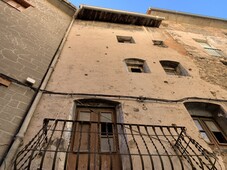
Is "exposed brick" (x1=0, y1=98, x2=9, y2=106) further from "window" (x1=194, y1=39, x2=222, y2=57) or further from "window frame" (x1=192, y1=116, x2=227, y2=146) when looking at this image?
"window" (x1=194, y1=39, x2=222, y2=57)

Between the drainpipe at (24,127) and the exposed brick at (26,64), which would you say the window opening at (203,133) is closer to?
the drainpipe at (24,127)

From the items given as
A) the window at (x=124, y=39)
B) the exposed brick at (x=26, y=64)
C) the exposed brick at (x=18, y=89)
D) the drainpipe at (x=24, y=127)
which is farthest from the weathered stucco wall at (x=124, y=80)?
the exposed brick at (x=26, y=64)

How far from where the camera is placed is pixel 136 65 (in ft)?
25.8

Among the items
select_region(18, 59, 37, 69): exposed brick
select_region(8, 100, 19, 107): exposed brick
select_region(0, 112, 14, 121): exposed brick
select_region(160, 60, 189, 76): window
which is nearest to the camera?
select_region(0, 112, 14, 121): exposed brick

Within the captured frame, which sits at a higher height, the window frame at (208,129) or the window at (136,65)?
the window at (136,65)

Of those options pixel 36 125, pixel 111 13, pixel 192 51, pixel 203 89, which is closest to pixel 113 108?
pixel 36 125

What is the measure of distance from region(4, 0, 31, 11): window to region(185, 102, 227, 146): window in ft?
Result: 23.1

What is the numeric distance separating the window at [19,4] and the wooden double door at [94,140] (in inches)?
205

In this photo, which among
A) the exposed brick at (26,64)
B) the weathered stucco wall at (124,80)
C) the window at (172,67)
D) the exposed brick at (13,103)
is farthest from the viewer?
the window at (172,67)

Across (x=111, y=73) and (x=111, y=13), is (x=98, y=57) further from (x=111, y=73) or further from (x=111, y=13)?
(x=111, y=13)

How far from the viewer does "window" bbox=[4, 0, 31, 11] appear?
7901mm

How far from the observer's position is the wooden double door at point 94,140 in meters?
4.09

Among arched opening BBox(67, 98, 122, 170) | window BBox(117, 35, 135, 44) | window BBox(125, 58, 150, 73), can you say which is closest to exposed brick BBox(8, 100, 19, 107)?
arched opening BBox(67, 98, 122, 170)

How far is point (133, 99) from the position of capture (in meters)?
5.70
